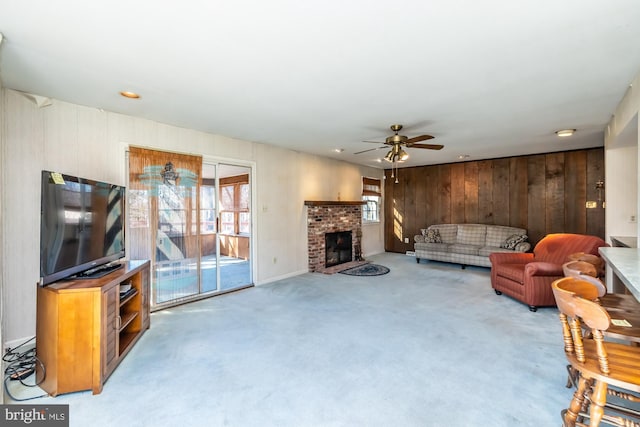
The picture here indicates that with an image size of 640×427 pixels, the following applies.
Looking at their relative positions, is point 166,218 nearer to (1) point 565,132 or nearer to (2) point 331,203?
(2) point 331,203

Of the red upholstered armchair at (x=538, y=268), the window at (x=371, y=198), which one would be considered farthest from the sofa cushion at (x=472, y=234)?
the window at (x=371, y=198)

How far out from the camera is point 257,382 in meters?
2.22

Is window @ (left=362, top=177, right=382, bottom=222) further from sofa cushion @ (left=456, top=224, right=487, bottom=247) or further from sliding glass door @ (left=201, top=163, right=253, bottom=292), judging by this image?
sliding glass door @ (left=201, top=163, right=253, bottom=292)

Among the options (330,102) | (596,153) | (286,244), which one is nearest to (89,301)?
(330,102)

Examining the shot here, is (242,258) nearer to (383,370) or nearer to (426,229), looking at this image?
(426,229)

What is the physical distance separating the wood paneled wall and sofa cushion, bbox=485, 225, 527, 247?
0.79ft

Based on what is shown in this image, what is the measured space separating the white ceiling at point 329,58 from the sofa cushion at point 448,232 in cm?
361

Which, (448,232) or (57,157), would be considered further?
(448,232)

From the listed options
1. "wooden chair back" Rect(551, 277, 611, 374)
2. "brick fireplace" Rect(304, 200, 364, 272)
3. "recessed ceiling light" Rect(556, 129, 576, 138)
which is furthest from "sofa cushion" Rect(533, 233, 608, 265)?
"brick fireplace" Rect(304, 200, 364, 272)

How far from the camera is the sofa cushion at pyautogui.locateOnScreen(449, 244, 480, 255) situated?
20.3ft

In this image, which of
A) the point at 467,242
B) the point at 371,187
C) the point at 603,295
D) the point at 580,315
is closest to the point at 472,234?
the point at 467,242

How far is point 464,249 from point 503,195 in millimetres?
1524

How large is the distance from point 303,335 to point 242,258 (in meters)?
4.58

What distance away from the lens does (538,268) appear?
374 centimetres
